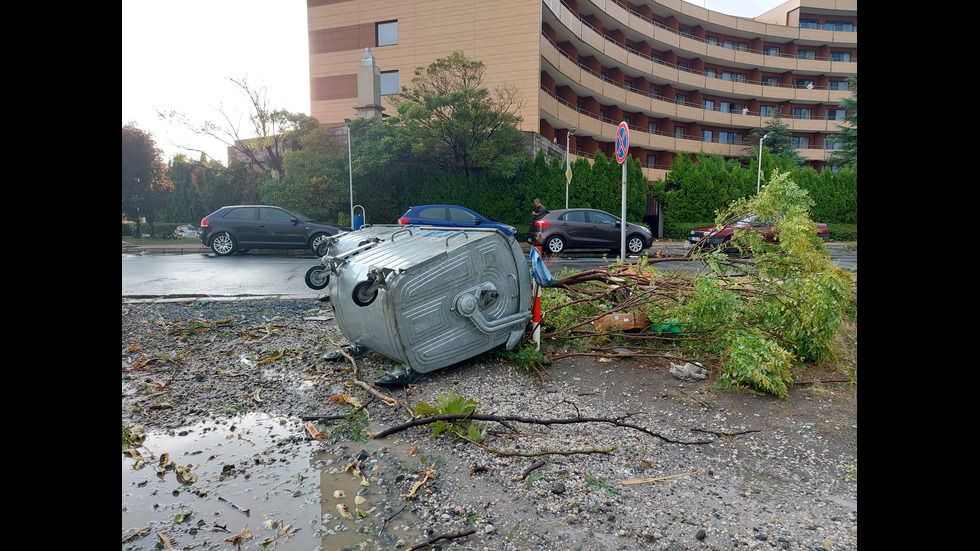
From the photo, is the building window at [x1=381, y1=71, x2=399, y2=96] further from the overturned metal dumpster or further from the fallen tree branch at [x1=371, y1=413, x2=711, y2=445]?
the fallen tree branch at [x1=371, y1=413, x2=711, y2=445]

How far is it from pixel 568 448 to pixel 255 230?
1466cm

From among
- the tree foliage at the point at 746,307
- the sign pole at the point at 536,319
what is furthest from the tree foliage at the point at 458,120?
the sign pole at the point at 536,319

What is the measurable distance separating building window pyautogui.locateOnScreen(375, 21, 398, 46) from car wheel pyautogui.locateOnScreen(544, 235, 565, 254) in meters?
17.5

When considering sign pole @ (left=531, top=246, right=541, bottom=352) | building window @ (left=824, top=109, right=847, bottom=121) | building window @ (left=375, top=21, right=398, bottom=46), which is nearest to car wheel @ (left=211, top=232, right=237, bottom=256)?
sign pole @ (left=531, top=246, right=541, bottom=352)

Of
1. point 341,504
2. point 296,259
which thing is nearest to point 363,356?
point 341,504

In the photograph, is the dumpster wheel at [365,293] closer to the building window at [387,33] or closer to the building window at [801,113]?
the building window at [387,33]

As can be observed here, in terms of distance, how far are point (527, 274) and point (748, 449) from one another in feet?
7.68

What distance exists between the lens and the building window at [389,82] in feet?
90.6

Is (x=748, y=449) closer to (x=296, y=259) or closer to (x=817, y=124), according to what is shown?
(x=296, y=259)

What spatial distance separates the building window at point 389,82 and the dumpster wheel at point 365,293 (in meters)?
25.7

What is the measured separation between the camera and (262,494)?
2.90 metres

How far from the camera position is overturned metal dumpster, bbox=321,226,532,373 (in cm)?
410

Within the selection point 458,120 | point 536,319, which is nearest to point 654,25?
point 458,120
